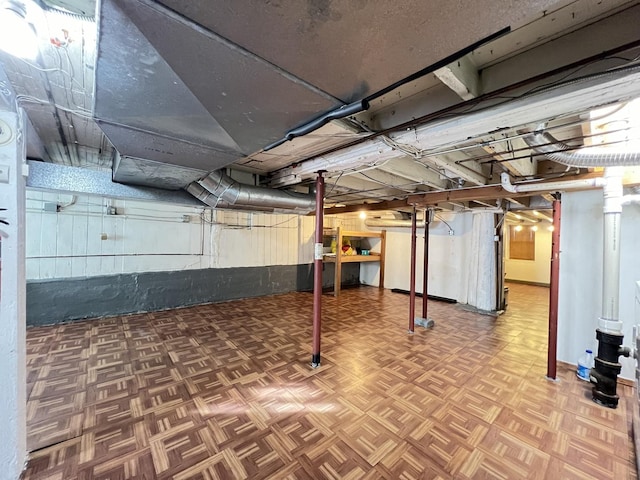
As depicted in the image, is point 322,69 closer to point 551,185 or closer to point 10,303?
point 10,303

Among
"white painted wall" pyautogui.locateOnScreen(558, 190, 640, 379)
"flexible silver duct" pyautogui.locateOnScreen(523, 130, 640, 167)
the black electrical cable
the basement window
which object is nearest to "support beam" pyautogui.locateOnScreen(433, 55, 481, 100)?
the black electrical cable

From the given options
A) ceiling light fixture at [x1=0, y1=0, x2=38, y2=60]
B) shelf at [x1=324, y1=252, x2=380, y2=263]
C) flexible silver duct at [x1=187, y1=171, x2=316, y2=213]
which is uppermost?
ceiling light fixture at [x1=0, y1=0, x2=38, y2=60]

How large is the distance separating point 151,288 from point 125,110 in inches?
146

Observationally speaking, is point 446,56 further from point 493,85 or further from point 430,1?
point 493,85

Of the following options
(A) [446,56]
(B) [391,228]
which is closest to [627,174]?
(A) [446,56]

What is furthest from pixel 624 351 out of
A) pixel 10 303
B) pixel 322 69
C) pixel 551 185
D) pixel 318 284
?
pixel 10 303

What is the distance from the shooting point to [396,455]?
152cm

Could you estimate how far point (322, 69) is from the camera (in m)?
0.94

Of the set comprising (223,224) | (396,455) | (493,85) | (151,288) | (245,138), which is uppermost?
(493,85)

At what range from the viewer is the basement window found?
7.97 metres

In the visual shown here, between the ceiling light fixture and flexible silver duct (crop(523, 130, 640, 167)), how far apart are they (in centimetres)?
250

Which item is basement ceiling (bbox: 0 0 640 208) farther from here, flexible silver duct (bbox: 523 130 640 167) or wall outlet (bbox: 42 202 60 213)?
wall outlet (bbox: 42 202 60 213)

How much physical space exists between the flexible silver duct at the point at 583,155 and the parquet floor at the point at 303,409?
6.13 feet

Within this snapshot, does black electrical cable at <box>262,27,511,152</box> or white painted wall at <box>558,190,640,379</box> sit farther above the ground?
black electrical cable at <box>262,27,511,152</box>
